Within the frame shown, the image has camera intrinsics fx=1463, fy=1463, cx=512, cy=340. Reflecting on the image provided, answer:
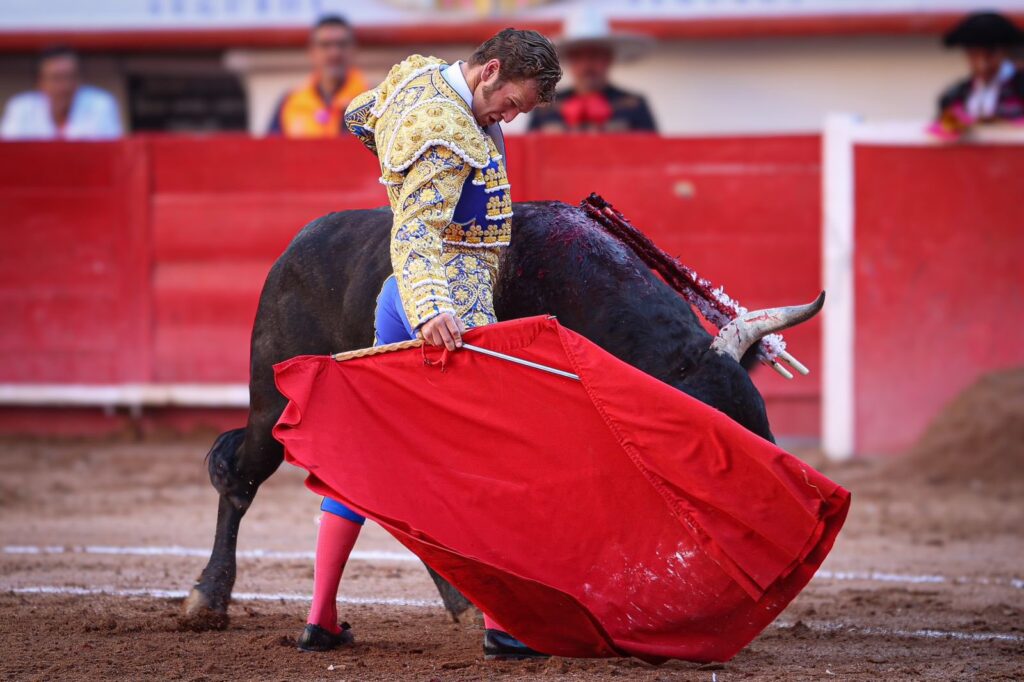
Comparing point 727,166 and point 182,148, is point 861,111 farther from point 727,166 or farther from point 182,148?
point 182,148

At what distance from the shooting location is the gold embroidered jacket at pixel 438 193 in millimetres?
2990

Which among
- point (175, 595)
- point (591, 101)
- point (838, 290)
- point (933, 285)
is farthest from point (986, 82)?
point (175, 595)

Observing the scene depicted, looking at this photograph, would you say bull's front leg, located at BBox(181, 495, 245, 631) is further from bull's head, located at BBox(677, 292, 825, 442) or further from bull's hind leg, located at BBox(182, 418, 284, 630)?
bull's head, located at BBox(677, 292, 825, 442)

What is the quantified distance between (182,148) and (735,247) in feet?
9.52

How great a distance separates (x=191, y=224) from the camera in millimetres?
7629

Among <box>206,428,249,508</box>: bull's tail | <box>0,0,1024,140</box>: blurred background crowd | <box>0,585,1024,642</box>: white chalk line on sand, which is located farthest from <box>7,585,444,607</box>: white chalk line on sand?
<box>0,0,1024,140</box>: blurred background crowd

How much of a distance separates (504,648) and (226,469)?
36.5 inches

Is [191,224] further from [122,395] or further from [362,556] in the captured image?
[362,556]

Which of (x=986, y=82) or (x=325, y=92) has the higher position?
(x=986, y=82)

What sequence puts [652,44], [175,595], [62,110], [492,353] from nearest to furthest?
[492,353] → [175,595] → [62,110] → [652,44]

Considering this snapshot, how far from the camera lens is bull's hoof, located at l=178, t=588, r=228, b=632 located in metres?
3.57

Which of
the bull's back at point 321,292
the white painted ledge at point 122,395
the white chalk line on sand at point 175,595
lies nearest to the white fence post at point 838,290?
the white painted ledge at point 122,395

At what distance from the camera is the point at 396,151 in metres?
3.02

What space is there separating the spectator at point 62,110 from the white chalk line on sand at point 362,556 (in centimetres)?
369
